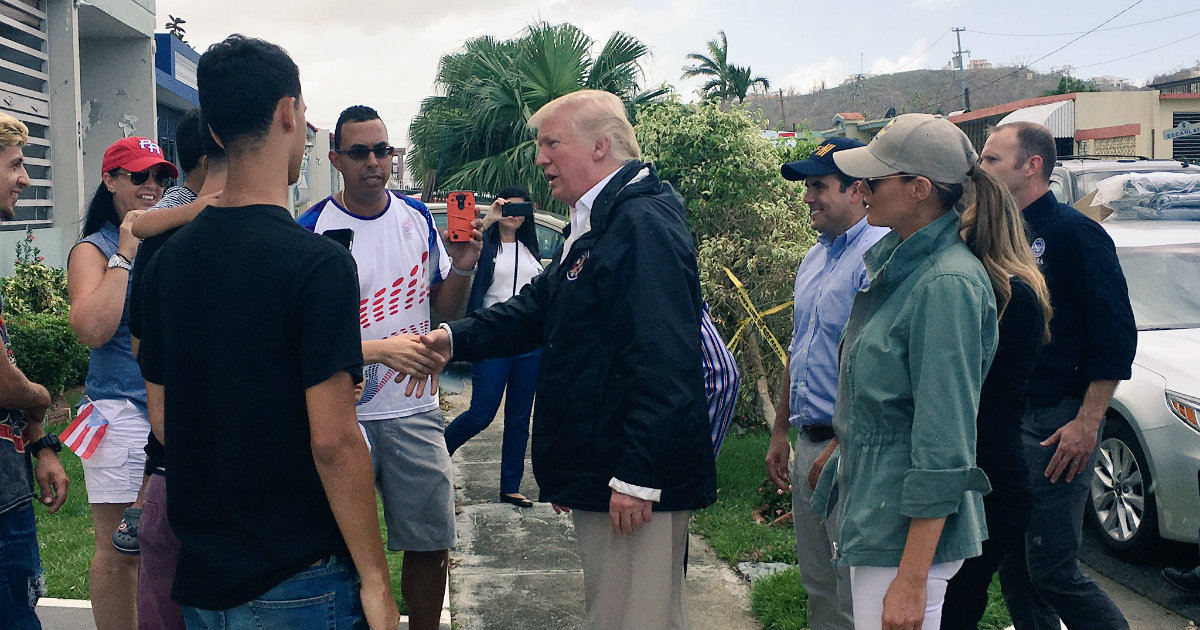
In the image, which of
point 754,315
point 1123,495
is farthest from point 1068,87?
point 1123,495

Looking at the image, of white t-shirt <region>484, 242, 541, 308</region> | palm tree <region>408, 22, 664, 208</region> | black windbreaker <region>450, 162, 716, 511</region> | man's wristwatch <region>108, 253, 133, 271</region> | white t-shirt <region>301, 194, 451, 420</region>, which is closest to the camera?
black windbreaker <region>450, 162, 716, 511</region>

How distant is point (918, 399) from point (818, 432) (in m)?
1.35

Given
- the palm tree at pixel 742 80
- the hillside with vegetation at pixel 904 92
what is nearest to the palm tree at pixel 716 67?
the palm tree at pixel 742 80

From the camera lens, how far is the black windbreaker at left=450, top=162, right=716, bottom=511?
2.90 metres

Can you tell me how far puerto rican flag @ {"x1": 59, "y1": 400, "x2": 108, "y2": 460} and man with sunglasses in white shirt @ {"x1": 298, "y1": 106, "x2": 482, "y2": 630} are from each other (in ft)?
3.07

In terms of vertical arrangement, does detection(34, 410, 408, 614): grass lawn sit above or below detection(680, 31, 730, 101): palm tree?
below

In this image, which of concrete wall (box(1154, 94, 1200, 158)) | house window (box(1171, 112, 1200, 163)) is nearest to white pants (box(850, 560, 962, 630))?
concrete wall (box(1154, 94, 1200, 158))

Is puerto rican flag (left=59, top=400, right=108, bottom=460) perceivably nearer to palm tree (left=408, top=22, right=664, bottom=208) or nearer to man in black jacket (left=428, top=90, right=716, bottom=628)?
man in black jacket (left=428, top=90, right=716, bottom=628)

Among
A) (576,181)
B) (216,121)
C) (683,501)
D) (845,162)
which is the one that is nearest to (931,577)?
(683,501)

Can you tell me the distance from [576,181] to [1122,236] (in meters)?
5.07

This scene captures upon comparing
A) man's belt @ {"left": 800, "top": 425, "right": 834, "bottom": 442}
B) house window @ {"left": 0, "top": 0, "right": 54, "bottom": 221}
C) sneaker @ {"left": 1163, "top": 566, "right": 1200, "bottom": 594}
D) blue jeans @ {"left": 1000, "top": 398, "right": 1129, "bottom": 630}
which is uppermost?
house window @ {"left": 0, "top": 0, "right": 54, "bottom": 221}

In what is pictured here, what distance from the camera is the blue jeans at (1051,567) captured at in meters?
3.60

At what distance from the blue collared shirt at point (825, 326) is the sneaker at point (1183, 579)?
8.65 ft

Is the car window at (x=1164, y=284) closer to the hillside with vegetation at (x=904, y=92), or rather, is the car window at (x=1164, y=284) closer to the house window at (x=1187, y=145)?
the house window at (x=1187, y=145)
